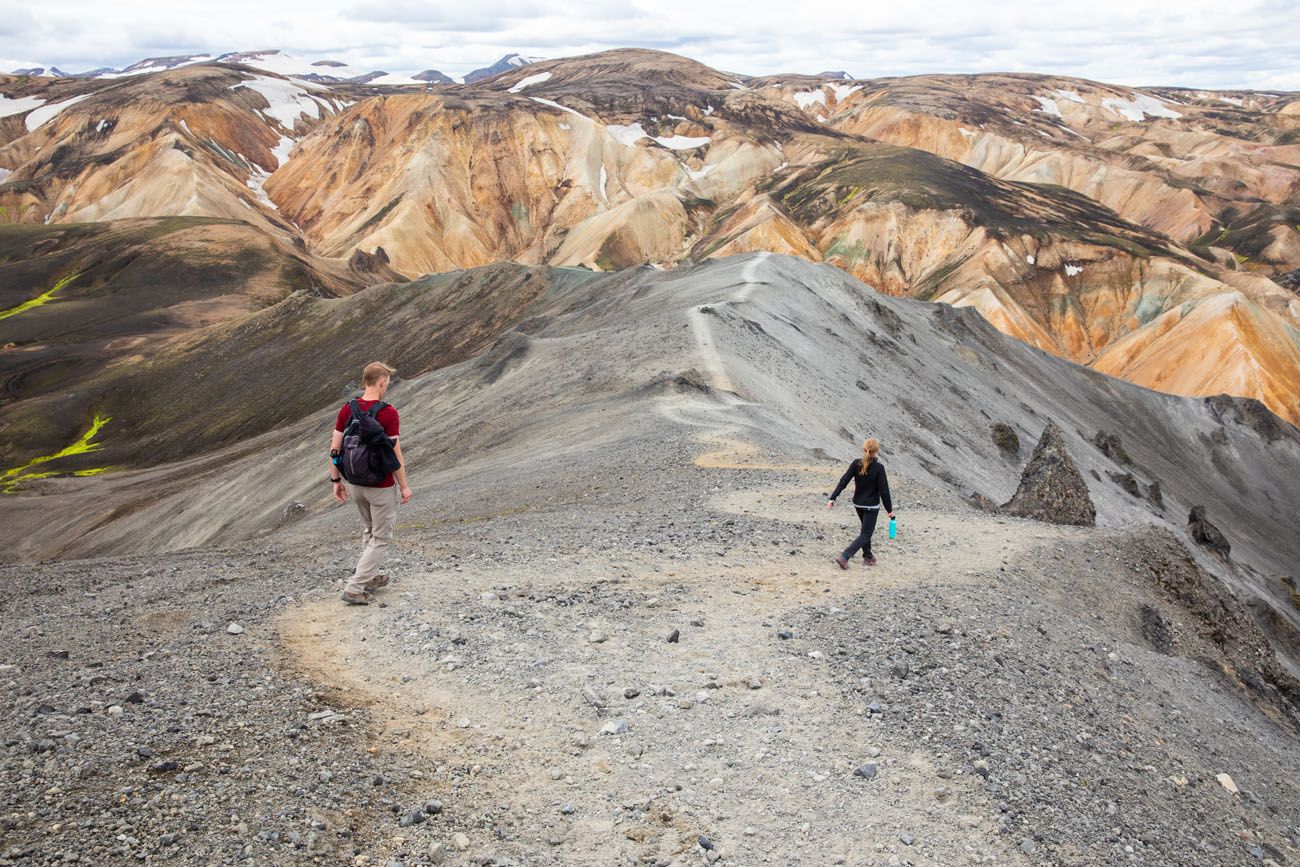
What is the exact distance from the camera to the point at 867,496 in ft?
44.1

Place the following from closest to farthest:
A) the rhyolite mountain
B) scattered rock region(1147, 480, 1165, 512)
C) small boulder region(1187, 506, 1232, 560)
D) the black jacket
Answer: the black jacket < small boulder region(1187, 506, 1232, 560) < scattered rock region(1147, 480, 1165, 512) < the rhyolite mountain

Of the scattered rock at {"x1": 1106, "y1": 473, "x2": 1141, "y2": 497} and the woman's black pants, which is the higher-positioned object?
the woman's black pants

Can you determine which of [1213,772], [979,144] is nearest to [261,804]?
[1213,772]

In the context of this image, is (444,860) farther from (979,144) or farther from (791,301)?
(979,144)

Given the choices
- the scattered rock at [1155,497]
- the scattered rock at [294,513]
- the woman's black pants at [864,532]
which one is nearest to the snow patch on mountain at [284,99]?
the scattered rock at [294,513]

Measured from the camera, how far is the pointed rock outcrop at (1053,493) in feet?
77.0

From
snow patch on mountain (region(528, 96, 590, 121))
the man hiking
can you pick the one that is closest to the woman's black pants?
the man hiking

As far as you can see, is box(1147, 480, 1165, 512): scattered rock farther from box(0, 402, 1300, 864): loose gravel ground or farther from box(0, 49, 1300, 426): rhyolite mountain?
box(0, 49, 1300, 426): rhyolite mountain

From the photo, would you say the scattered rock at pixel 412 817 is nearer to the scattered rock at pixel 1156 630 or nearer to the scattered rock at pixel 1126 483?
the scattered rock at pixel 1156 630

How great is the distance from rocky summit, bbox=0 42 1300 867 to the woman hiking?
416 mm

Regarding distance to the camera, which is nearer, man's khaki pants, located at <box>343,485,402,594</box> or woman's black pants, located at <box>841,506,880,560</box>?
man's khaki pants, located at <box>343,485,402,594</box>

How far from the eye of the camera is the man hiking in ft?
33.5

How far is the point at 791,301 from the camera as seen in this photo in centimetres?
4353

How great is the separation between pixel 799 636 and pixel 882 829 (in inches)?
133
